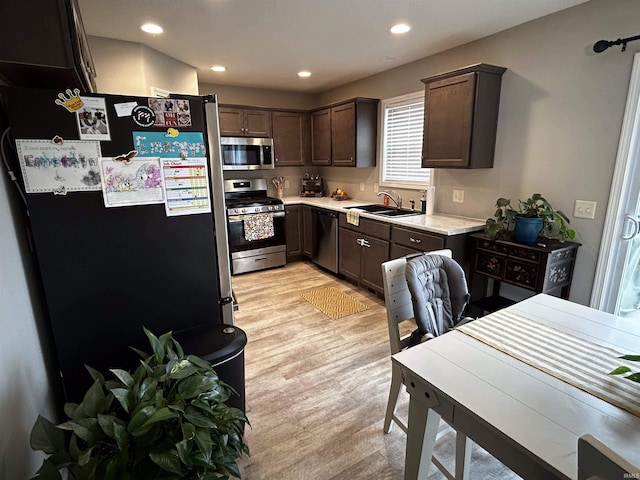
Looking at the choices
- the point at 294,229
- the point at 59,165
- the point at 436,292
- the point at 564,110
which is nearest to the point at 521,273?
the point at 436,292

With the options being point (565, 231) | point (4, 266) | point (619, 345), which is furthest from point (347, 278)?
point (4, 266)

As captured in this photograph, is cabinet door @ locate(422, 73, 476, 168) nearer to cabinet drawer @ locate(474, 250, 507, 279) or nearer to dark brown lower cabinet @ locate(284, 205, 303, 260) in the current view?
cabinet drawer @ locate(474, 250, 507, 279)

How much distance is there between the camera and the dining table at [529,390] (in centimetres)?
88

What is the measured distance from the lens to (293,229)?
15.9ft

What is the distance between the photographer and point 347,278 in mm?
4297

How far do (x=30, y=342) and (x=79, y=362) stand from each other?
0.23 meters

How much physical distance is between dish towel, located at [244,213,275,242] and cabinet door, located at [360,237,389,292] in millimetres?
1423

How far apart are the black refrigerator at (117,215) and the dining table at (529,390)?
1.02m

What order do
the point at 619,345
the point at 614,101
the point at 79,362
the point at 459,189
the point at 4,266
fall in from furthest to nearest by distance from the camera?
the point at 459,189, the point at 614,101, the point at 79,362, the point at 619,345, the point at 4,266

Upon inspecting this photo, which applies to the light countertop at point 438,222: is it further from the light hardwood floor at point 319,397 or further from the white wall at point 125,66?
the white wall at point 125,66

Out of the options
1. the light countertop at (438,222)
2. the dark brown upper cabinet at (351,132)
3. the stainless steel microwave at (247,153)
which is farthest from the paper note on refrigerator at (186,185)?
the stainless steel microwave at (247,153)

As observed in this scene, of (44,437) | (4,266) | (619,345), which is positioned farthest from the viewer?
(619,345)

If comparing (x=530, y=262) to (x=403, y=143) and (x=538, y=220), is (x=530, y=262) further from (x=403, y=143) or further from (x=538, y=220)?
(x=403, y=143)

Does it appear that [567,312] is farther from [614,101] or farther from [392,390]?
[614,101]
